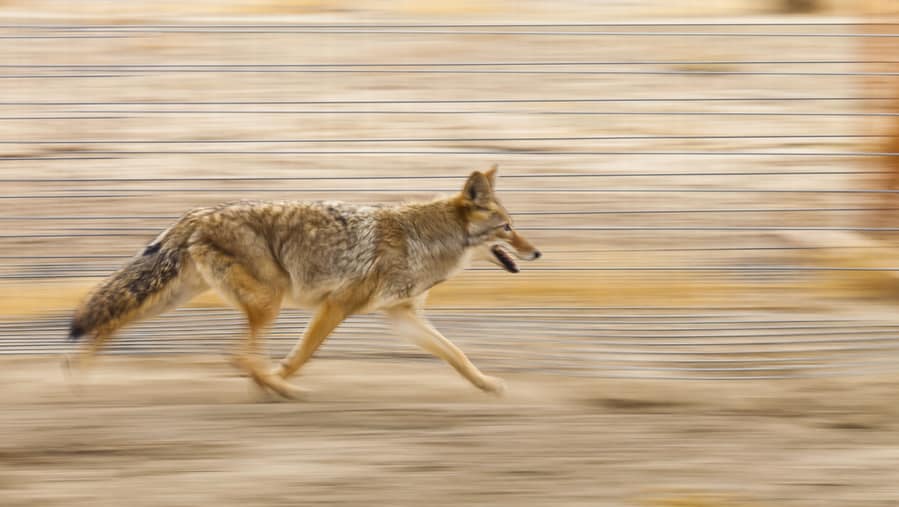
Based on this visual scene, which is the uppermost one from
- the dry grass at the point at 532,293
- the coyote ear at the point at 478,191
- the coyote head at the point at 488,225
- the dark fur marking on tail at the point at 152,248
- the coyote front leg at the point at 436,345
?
the coyote ear at the point at 478,191

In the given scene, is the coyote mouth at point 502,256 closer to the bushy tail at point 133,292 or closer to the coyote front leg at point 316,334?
the coyote front leg at point 316,334

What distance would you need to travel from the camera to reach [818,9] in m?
15.9

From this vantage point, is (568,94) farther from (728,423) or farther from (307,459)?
(307,459)

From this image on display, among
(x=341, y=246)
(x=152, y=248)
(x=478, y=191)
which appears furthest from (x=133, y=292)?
(x=478, y=191)

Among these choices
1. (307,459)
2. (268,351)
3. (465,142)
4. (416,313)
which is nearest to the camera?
(307,459)

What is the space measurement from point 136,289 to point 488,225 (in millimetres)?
1608

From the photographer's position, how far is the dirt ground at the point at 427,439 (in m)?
4.90

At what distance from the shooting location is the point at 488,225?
630 centimetres

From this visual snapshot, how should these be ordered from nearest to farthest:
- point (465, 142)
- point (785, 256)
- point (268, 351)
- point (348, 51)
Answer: point (268, 351) < point (785, 256) < point (465, 142) < point (348, 51)

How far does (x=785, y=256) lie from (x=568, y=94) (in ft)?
12.7

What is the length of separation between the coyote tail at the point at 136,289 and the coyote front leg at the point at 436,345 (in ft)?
3.46

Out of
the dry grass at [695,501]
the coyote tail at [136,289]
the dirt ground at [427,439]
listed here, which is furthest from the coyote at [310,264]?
the dry grass at [695,501]

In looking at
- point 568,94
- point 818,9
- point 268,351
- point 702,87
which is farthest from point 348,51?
point 268,351

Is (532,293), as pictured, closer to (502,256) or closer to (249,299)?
(502,256)
